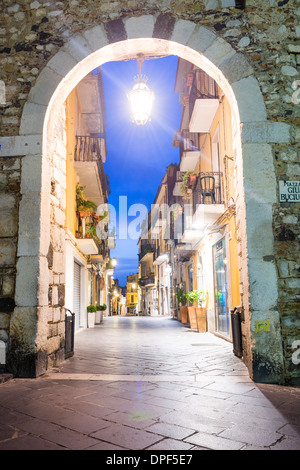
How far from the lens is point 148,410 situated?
2846 mm

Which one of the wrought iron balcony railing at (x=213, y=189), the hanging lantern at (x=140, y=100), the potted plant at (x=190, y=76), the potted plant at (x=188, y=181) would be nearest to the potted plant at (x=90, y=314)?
the potted plant at (x=188, y=181)

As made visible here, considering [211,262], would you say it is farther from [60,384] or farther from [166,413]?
[166,413]

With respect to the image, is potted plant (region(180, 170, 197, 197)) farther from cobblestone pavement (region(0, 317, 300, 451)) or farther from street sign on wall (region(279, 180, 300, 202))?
cobblestone pavement (region(0, 317, 300, 451))

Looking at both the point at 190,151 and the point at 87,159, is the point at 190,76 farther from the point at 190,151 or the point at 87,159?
the point at 87,159

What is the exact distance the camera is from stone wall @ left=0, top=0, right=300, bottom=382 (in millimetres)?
4051

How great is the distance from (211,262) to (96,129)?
7.88 m

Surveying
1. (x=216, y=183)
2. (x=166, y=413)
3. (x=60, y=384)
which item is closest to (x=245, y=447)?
(x=166, y=413)

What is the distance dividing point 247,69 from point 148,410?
155 inches

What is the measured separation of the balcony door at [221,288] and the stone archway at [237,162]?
Result: 499 centimetres

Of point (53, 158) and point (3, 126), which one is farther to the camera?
point (53, 158)

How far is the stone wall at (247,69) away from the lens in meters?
4.05

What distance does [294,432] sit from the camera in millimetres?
2369

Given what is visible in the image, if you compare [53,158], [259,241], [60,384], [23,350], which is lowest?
[60,384]

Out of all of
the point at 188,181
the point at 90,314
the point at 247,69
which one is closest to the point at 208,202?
the point at 188,181
